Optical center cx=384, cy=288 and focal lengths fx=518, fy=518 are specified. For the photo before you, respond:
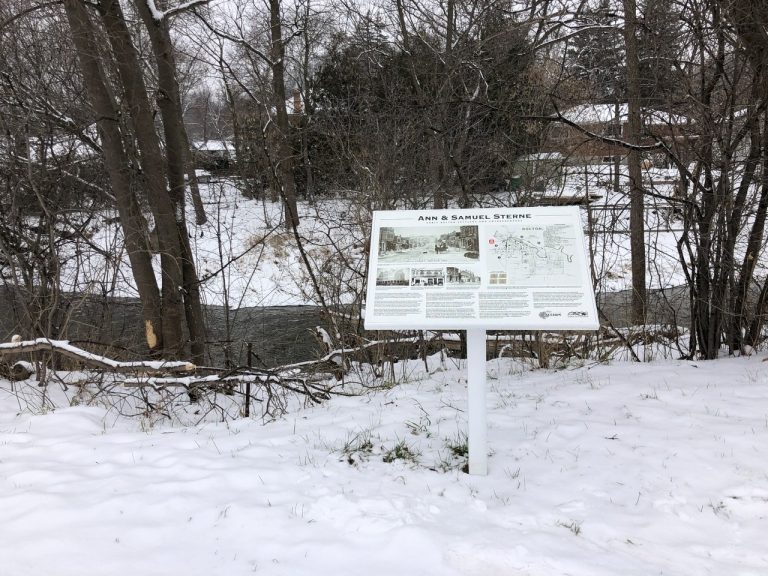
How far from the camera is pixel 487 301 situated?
10.3 feet

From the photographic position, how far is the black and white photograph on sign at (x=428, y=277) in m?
3.23

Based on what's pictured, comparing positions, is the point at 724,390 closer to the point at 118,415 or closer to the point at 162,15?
the point at 118,415

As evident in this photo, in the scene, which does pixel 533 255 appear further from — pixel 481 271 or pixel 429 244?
pixel 429 244

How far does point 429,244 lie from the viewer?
336cm

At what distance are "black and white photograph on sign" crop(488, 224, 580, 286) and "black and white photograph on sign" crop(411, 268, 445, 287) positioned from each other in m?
0.30

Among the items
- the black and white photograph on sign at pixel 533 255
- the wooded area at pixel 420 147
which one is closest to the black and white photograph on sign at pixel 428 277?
the black and white photograph on sign at pixel 533 255

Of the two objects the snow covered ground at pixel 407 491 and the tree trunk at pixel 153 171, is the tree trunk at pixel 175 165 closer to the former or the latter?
the tree trunk at pixel 153 171

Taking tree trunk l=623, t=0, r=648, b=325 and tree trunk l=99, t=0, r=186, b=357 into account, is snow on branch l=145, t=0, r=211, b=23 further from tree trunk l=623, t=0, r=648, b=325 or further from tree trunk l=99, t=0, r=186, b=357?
tree trunk l=623, t=0, r=648, b=325

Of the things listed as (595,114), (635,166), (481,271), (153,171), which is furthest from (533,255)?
(595,114)

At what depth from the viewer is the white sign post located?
10.1 ft

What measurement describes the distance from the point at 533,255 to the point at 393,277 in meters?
0.89

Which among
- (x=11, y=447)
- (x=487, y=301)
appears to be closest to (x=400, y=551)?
(x=487, y=301)

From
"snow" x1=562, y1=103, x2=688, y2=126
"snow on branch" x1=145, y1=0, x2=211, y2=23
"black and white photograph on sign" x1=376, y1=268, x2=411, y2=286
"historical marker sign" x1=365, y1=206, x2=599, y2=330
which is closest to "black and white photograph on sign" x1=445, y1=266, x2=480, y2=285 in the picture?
"historical marker sign" x1=365, y1=206, x2=599, y2=330

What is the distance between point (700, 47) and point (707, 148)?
1082 mm
